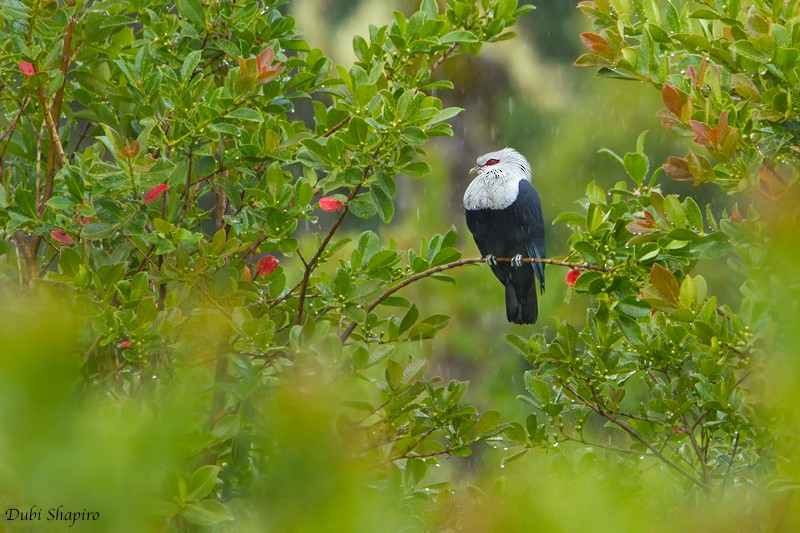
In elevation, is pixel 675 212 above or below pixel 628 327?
above

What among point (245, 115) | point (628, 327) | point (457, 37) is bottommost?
point (628, 327)

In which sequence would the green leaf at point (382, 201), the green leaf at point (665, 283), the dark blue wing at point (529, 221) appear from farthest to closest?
the dark blue wing at point (529, 221) → the green leaf at point (382, 201) → the green leaf at point (665, 283)

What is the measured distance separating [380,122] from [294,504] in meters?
1.54

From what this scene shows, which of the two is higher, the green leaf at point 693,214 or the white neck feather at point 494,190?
the green leaf at point 693,214

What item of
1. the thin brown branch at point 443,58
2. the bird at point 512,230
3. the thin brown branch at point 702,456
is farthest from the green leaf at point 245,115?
the bird at point 512,230

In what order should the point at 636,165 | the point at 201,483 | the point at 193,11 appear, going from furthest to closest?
the point at 636,165 → the point at 193,11 → the point at 201,483

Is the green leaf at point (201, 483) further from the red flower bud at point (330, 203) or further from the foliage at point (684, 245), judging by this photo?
the red flower bud at point (330, 203)

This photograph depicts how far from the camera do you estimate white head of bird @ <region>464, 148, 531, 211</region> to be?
4.45 meters

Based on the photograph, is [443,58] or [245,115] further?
[443,58]

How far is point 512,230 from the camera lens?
441 centimetres

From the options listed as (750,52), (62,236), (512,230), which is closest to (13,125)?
(62,236)

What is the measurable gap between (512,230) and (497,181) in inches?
11.0

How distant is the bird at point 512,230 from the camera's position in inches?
174

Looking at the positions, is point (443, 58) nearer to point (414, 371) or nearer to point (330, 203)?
point (330, 203)
